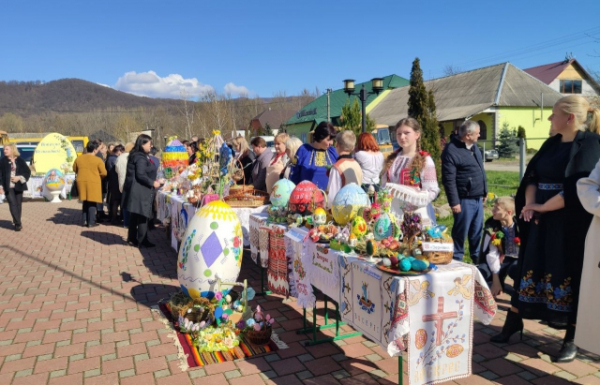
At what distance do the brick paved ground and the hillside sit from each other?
11219 centimetres

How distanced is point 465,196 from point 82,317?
4303 mm

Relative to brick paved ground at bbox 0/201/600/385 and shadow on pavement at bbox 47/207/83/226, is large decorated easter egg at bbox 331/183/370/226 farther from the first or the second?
shadow on pavement at bbox 47/207/83/226

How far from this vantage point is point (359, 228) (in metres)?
3.15

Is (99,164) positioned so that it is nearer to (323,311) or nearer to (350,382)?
(323,311)

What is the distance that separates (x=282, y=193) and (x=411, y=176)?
4.77 feet

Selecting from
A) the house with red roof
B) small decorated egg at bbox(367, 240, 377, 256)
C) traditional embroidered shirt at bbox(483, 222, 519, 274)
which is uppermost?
the house with red roof

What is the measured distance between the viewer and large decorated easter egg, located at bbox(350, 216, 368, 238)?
3139 mm

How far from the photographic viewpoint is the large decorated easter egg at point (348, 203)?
11.5ft

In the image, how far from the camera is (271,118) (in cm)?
6116

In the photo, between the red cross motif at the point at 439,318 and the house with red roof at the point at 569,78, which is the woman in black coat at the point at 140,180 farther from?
the house with red roof at the point at 569,78

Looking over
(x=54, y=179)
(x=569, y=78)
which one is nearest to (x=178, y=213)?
(x=54, y=179)

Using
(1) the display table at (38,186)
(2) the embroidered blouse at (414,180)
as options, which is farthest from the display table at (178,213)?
(1) the display table at (38,186)

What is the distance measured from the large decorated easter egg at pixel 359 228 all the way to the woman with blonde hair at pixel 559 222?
125 cm

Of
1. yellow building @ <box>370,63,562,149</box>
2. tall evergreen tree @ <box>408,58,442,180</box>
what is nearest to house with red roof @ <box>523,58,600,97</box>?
yellow building @ <box>370,63,562,149</box>
